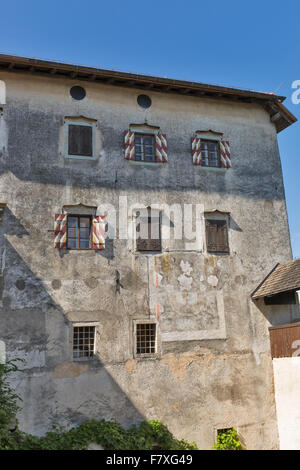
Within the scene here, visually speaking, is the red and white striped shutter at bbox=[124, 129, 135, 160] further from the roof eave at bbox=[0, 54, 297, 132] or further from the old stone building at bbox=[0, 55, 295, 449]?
the roof eave at bbox=[0, 54, 297, 132]

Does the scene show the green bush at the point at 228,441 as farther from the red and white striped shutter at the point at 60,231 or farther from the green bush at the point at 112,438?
the red and white striped shutter at the point at 60,231

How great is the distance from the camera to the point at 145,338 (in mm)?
13820

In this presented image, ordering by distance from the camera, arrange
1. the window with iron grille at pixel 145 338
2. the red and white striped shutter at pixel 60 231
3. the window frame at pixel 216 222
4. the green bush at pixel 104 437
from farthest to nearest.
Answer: the window frame at pixel 216 222, the window with iron grille at pixel 145 338, the red and white striped shutter at pixel 60 231, the green bush at pixel 104 437

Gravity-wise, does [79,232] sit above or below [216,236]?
below

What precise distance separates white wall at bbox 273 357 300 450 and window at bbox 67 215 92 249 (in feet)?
23.2

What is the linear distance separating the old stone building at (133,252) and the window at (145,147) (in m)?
0.05

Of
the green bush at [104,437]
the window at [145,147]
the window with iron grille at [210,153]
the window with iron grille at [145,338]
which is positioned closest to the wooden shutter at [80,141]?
the window at [145,147]

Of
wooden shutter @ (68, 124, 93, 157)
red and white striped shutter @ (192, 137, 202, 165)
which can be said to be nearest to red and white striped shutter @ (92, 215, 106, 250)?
wooden shutter @ (68, 124, 93, 157)

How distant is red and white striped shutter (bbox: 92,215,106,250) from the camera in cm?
1377

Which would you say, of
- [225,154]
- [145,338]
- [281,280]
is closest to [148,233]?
[145,338]

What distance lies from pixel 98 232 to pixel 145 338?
354cm

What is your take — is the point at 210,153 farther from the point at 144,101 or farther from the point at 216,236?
the point at 216,236

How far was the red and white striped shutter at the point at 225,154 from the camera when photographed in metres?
15.8
